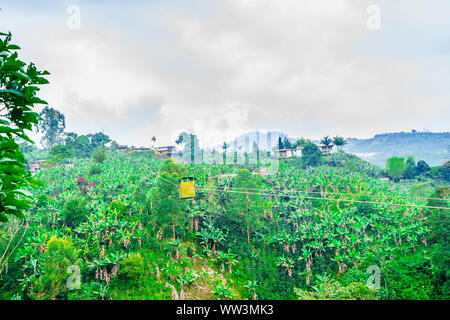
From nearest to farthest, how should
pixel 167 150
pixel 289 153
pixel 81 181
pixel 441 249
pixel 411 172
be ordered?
pixel 441 249 → pixel 81 181 → pixel 411 172 → pixel 289 153 → pixel 167 150

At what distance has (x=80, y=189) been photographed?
69.4ft

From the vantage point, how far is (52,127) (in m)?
45.0

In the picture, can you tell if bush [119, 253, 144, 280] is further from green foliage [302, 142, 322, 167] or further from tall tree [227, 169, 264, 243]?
green foliage [302, 142, 322, 167]

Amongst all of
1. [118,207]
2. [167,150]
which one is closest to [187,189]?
[118,207]

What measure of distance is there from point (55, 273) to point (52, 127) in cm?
4359

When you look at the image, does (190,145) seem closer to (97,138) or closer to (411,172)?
(97,138)

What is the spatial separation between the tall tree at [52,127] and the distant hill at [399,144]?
109829mm

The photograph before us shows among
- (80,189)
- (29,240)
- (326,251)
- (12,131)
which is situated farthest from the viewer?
(80,189)

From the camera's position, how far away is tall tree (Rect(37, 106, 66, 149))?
43787mm

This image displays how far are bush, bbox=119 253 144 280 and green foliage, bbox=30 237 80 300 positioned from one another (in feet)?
7.35
